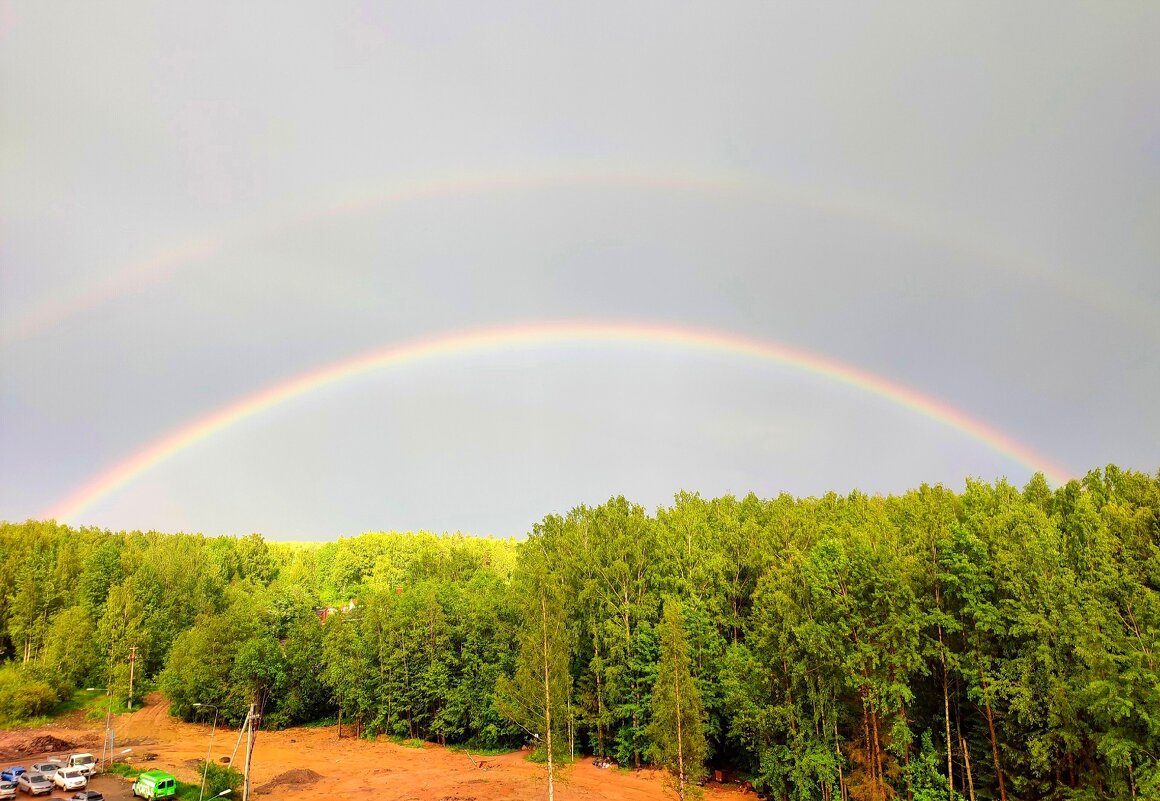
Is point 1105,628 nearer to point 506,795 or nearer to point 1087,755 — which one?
point 1087,755

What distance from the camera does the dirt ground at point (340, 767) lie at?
179 ft

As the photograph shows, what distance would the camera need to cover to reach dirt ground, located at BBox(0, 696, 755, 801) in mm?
54500

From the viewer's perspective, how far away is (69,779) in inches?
2068

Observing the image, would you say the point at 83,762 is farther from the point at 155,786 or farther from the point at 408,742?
the point at 408,742

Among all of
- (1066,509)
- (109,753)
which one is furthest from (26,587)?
(1066,509)

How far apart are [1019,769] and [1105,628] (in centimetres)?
1174

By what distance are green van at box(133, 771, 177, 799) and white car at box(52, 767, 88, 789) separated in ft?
16.8

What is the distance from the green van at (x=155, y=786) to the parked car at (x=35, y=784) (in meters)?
6.59

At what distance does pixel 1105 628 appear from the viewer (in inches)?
1454

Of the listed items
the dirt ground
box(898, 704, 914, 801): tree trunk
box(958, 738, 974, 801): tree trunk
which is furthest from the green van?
box(958, 738, 974, 801): tree trunk

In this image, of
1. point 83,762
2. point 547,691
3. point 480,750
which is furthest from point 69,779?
point 547,691

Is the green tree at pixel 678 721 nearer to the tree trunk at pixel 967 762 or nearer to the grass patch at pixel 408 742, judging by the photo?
the tree trunk at pixel 967 762

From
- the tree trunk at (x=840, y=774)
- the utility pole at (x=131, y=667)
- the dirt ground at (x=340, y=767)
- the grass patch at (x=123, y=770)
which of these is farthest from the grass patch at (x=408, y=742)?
the tree trunk at (x=840, y=774)

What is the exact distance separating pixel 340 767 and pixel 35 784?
24304 millimetres
